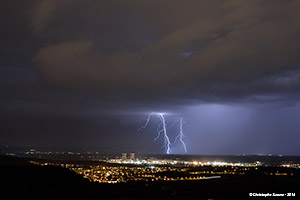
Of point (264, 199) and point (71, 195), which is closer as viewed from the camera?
point (71, 195)

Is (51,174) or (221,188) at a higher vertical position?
(51,174)

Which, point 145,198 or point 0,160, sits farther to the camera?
point 0,160

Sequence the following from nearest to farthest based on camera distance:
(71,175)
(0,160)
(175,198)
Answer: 1. (71,175)
2. (175,198)
3. (0,160)

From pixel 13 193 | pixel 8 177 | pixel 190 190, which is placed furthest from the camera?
pixel 190 190

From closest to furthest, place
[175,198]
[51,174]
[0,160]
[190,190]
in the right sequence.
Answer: [51,174] → [175,198] → [190,190] → [0,160]

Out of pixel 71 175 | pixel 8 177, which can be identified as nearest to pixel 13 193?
pixel 8 177

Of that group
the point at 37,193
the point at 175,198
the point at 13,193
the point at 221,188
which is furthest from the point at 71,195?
the point at 221,188

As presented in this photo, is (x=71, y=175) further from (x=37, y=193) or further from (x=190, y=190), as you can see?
(x=190, y=190)

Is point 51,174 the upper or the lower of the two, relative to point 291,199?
upper

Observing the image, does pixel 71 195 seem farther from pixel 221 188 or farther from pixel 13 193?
pixel 221 188
